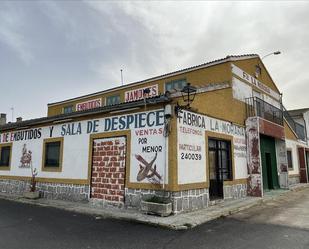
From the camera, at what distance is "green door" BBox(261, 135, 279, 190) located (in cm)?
1669

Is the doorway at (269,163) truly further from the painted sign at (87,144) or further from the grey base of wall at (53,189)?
the grey base of wall at (53,189)

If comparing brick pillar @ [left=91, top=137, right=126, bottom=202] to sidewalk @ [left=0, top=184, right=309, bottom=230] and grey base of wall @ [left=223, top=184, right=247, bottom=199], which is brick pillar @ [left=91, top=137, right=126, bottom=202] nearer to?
sidewalk @ [left=0, top=184, right=309, bottom=230]

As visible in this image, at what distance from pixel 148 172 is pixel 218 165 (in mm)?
3830

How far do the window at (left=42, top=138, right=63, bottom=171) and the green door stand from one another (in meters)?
11.6

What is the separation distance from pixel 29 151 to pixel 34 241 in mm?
8874

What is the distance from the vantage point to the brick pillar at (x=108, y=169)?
10016mm

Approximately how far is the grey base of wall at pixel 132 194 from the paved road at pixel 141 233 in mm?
1251

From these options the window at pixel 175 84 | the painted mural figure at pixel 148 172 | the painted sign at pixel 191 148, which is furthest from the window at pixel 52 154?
the window at pixel 175 84

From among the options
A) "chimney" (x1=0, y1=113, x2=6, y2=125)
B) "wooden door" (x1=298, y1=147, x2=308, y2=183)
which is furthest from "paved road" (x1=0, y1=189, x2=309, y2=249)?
"wooden door" (x1=298, y1=147, x2=308, y2=183)

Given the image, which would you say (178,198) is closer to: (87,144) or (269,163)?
(87,144)

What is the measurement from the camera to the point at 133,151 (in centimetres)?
982

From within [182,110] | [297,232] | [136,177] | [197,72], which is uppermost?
[197,72]

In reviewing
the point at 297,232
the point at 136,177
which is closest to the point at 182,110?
the point at 136,177

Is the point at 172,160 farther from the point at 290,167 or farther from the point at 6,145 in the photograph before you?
the point at 290,167
